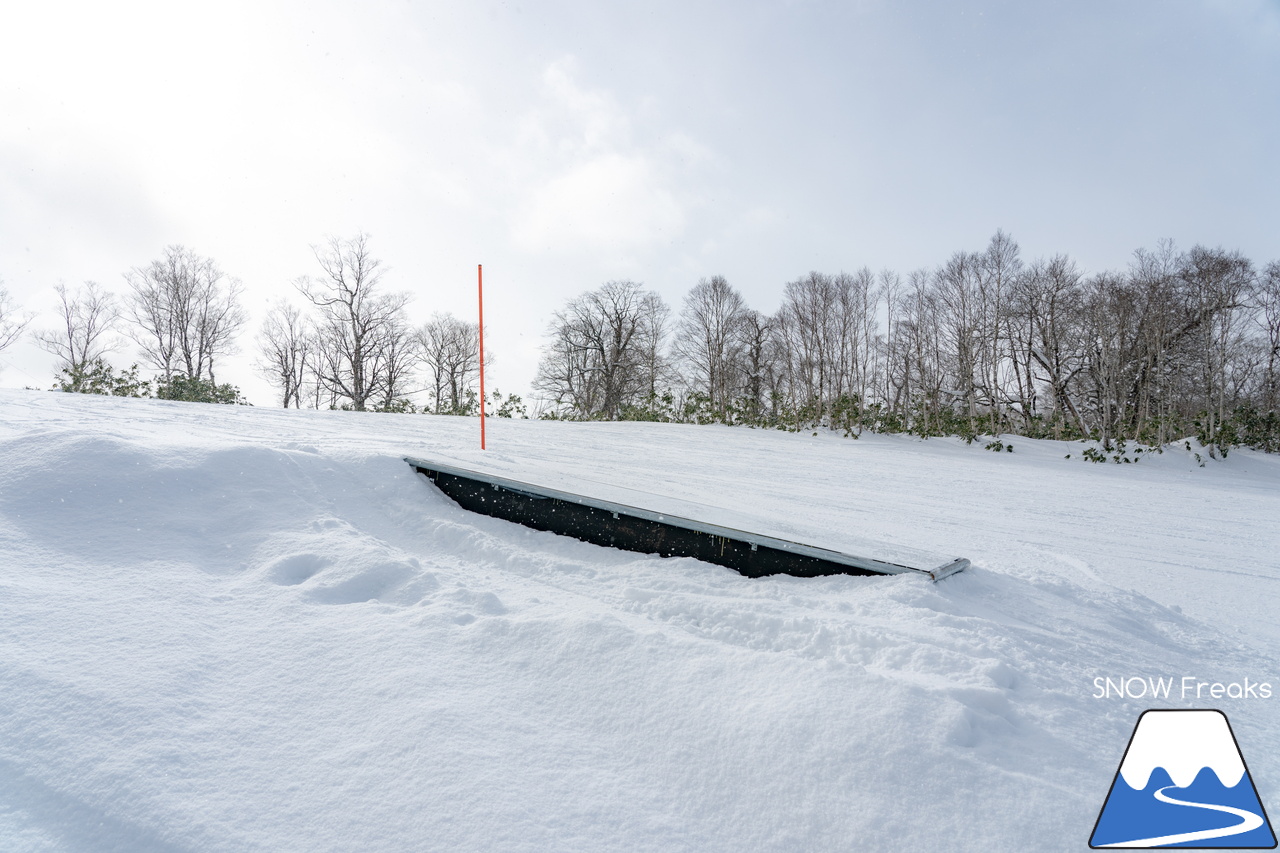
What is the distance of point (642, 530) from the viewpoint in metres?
3.01

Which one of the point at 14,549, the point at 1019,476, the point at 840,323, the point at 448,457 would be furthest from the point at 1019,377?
the point at 14,549

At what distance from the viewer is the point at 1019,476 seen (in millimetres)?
7320

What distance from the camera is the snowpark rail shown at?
103 inches

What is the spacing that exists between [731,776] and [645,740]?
249mm

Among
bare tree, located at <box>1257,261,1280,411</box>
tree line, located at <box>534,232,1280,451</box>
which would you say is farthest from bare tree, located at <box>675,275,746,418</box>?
bare tree, located at <box>1257,261,1280,411</box>

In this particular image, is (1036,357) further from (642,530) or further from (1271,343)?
(642,530)

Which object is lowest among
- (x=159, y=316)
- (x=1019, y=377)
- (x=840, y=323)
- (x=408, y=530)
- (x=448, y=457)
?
(x=408, y=530)

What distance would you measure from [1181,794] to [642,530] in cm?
214

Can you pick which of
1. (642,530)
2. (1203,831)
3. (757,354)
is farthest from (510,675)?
(757,354)

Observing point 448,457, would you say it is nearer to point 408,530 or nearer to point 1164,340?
point 408,530

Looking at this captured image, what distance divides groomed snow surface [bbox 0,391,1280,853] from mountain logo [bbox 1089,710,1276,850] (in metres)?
0.05

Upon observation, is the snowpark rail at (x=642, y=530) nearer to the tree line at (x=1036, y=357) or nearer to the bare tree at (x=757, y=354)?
the tree line at (x=1036, y=357)

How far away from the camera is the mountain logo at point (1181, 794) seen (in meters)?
1.31

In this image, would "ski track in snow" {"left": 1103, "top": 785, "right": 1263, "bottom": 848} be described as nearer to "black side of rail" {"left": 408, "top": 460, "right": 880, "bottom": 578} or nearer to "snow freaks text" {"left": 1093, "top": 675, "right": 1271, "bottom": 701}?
"snow freaks text" {"left": 1093, "top": 675, "right": 1271, "bottom": 701}
